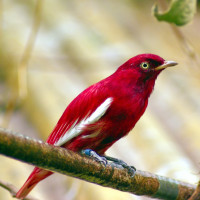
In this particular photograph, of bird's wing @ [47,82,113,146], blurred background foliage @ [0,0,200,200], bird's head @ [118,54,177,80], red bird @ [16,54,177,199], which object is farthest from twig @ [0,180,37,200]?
blurred background foliage @ [0,0,200,200]

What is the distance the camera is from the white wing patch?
1.94 metres

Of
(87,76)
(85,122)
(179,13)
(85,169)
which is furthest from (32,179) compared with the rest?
(87,76)

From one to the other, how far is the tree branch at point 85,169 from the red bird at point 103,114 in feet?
0.69

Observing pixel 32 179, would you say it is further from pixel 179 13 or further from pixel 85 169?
pixel 179 13

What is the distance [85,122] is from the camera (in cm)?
196

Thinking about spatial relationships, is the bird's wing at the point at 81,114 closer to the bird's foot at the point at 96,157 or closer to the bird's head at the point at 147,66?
the bird's foot at the point at 96,157

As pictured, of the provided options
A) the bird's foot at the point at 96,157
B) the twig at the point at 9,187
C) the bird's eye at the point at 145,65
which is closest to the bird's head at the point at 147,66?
the bird's eye at the point at 145,65

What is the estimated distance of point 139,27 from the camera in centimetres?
471

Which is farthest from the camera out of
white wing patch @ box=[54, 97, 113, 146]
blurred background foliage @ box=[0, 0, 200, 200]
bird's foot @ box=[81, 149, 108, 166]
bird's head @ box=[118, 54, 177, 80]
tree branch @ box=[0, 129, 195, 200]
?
blurred background foliage @ box=[0, 0, 200, 200]

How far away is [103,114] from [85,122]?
0.08 metres

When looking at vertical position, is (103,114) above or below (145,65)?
below

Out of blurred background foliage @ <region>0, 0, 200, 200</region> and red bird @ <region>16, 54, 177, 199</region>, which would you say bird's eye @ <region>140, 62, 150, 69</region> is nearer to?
red bird @ <region>16, 54, 177, 199</region>

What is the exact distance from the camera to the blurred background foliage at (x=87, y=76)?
10.4 feet

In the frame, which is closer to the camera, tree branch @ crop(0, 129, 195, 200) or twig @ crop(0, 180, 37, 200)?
tree branch @ crop(0, 129, 195, 200)
